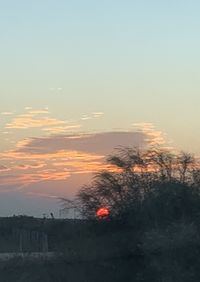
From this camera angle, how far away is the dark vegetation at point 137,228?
3228 cm

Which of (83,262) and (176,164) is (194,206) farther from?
(83,262)

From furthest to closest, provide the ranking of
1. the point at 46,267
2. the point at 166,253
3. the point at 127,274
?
the point at 46,267 → the point at 127,274 → the point at 166,253

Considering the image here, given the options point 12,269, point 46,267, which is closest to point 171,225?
point 46,267

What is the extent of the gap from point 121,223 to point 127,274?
206cm

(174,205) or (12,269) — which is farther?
(12,269)

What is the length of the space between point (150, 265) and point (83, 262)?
3902 millimetres

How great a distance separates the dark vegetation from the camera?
32.3 meters

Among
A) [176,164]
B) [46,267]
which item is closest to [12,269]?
[46,267]

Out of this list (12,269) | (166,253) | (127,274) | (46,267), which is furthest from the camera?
(12,269)

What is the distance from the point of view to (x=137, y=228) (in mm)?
34031

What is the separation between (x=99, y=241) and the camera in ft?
117

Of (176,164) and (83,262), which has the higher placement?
(176,164)

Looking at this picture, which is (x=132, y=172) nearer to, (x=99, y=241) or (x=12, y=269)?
(x=99, y=241)

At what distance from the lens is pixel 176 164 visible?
36.0 meters
